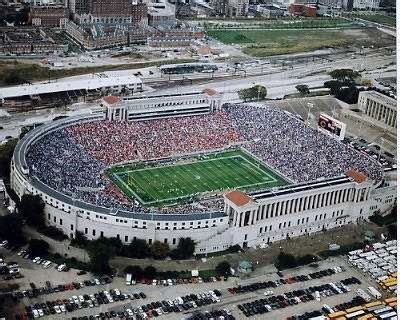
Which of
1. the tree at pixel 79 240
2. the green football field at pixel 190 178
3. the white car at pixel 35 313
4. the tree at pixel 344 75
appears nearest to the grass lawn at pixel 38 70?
the tree at pixel 344 75

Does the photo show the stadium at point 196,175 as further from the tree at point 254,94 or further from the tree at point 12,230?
the tree at point 254,94

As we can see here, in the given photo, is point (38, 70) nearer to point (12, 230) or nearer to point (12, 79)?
point (12, 79)

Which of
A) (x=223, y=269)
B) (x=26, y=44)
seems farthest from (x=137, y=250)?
(x=26, y=44)

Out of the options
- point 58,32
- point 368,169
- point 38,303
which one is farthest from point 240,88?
point 38,303

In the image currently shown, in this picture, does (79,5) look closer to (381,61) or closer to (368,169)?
(381,61)

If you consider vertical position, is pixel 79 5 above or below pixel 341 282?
above
